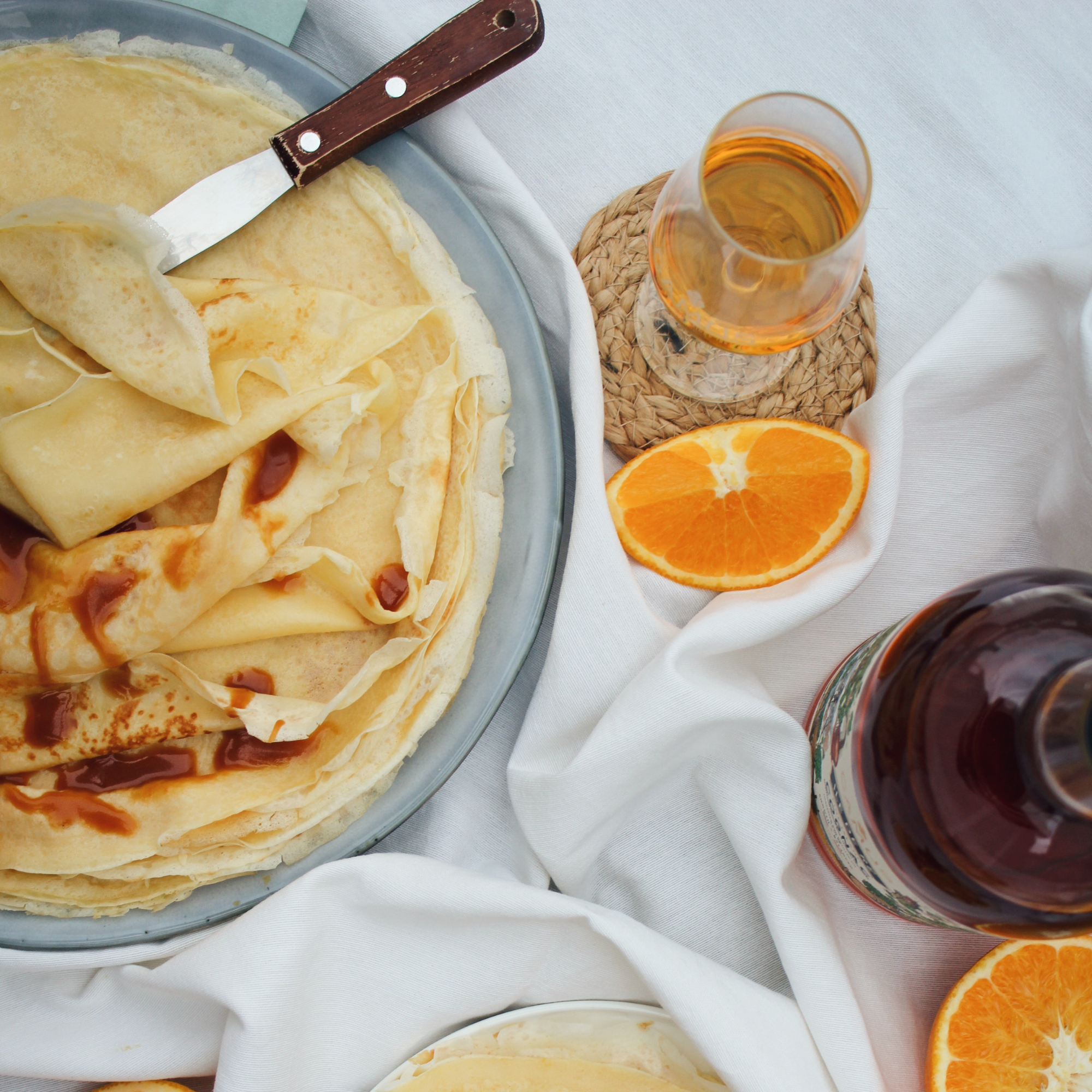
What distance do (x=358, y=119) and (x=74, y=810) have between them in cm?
96

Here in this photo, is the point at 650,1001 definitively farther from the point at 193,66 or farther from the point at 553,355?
the point at 193,66

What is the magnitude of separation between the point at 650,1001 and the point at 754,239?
3.56 feet

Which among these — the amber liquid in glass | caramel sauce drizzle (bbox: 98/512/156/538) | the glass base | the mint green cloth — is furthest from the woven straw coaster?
caramel sauce drizzle (bbox: 98/512/156/538)

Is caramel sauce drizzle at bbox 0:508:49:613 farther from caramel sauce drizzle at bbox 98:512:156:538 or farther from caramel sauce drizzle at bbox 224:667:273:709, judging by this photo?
caramel sauce drizzle at bbox 224:667:273:709

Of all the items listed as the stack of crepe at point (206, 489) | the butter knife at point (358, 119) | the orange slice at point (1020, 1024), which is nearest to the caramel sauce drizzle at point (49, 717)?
the stack of crepe at point (206, 489)

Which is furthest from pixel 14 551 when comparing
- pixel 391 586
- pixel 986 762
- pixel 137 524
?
pixel 986 762

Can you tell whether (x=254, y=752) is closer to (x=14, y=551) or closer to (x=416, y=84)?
(x=14, y=551)

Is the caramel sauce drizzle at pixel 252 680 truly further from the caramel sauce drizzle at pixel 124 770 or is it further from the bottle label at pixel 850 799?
the bottle label at pixel 850 799

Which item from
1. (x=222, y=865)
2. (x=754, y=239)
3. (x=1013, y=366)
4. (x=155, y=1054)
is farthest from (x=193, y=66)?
(x=155, y=1054)

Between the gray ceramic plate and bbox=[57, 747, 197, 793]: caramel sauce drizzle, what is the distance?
176 mm

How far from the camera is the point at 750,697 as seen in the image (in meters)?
1.18

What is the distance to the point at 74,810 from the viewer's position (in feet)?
3.72

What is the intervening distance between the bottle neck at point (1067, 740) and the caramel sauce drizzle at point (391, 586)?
734 millimetres

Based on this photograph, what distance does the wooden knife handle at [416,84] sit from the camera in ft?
3.73
